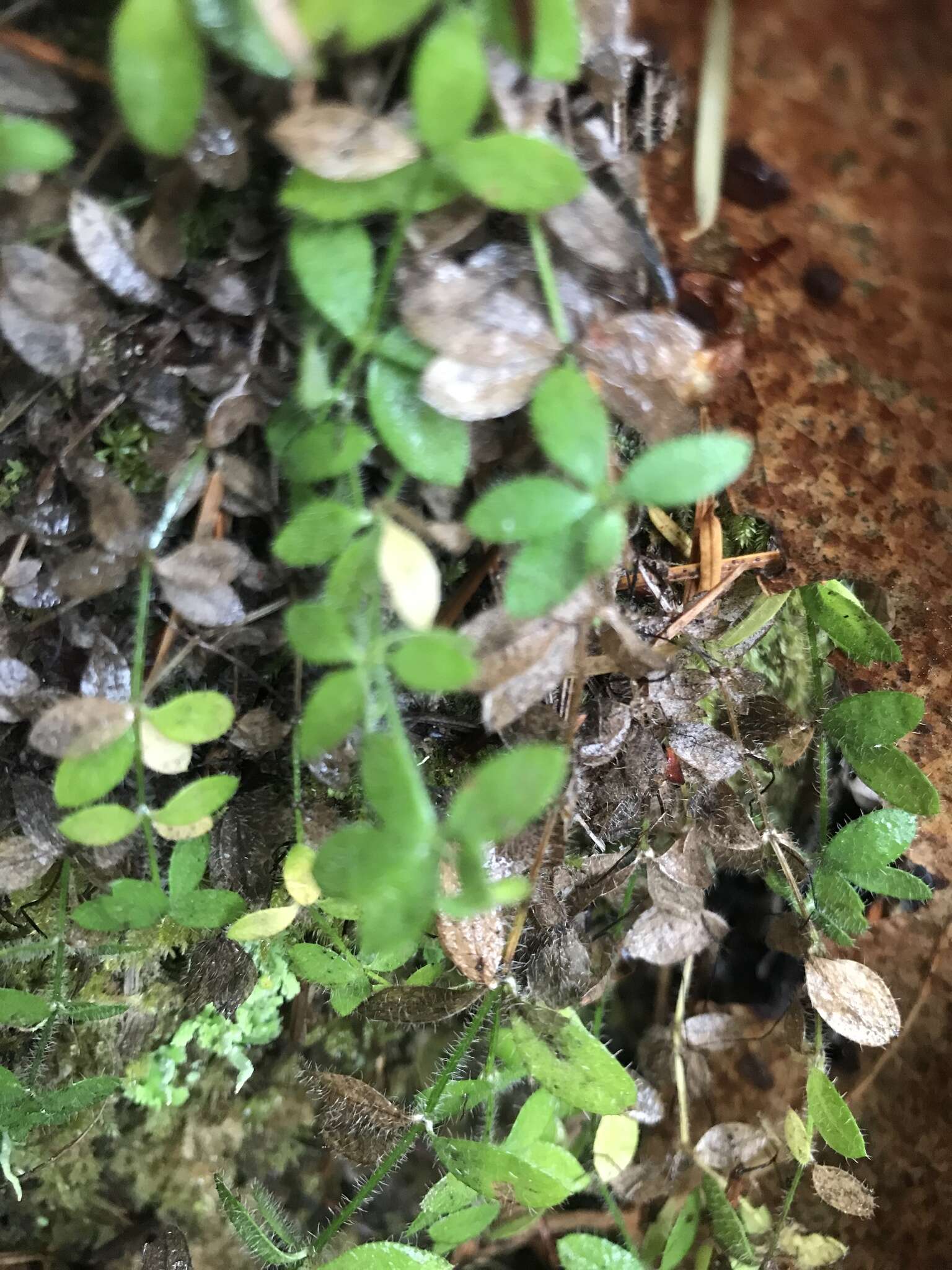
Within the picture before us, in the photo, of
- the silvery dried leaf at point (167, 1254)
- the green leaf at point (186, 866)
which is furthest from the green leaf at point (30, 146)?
the silvery dried leaf at point (167, 1254)

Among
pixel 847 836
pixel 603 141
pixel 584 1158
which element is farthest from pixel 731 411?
pixel 584 1158

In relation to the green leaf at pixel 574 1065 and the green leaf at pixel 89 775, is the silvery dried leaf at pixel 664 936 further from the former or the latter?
the green leaf at pixel 89 775

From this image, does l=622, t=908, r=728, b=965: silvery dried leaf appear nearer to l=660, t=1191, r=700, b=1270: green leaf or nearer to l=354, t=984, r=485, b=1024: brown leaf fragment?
l=354, t=984, r=485, b=1024: brown leaf fragment

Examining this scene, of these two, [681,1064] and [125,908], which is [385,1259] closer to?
[125,908]

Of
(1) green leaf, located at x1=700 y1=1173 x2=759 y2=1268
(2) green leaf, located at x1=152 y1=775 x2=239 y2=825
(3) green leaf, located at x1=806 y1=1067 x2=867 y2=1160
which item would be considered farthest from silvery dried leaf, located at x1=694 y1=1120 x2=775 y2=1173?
(2) green leaf, located at x1=152 y1=775 x2=239 y2=825

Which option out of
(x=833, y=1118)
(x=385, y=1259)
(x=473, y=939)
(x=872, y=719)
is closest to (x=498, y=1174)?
(x=385, y=1259)

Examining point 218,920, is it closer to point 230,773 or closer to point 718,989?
point 230,773
